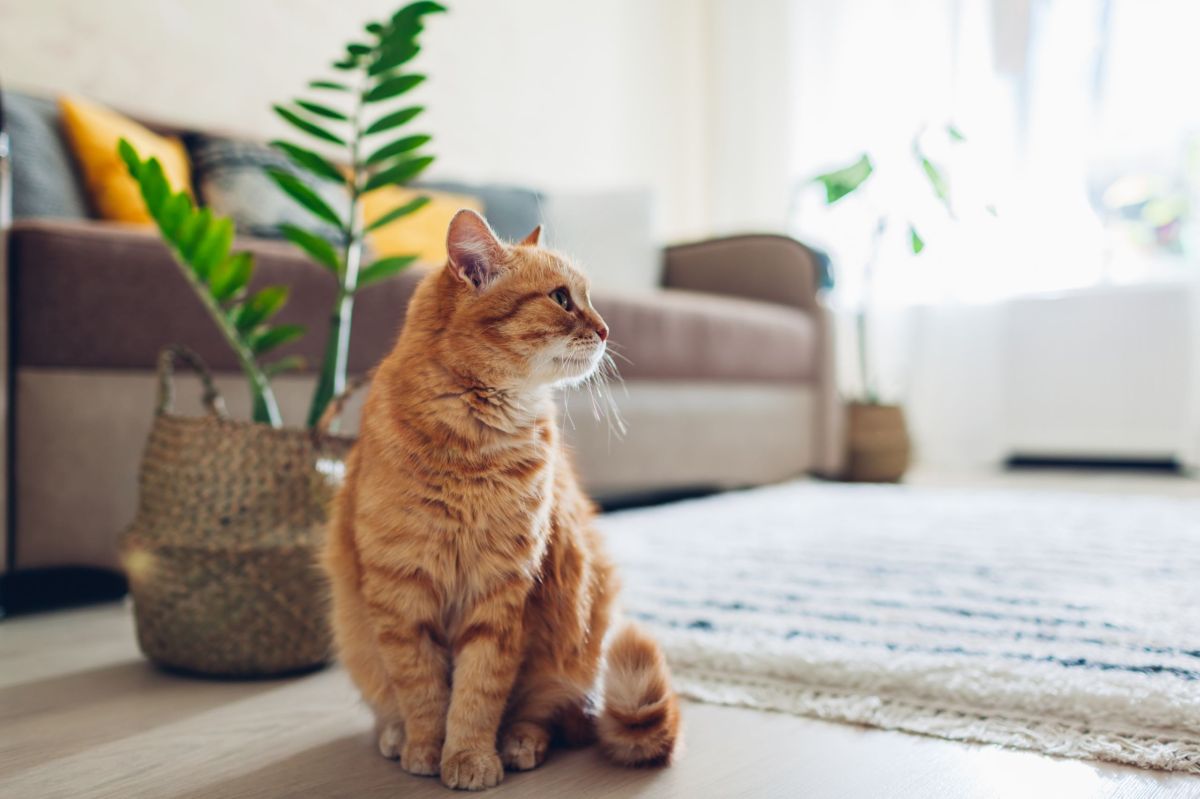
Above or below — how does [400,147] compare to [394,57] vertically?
below

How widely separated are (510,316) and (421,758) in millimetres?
368

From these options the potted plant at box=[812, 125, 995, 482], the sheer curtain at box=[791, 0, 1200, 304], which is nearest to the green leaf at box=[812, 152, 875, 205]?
the potted plant at box=[812, 125, 995, 482]

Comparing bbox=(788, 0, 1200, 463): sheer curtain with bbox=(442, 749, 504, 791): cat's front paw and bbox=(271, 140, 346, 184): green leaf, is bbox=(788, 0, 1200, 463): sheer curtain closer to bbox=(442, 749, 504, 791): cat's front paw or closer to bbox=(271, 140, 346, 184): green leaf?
bbox=(271, 140, 346, 184): green leaf

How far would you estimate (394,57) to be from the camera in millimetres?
1055

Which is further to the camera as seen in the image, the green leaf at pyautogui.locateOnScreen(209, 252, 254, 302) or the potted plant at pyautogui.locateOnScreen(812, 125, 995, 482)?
the potted plant at pyautogui.locateOnScreen(812, 125, 995, 482)

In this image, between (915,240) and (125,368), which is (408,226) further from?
(915,240)

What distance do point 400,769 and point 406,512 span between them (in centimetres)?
22

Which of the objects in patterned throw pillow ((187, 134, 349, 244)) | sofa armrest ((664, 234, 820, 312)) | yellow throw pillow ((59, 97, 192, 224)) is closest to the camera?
yellow throw pillow ((59, 97, 192, 224))

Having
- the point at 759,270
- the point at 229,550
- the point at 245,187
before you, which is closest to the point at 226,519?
the point at 229,550

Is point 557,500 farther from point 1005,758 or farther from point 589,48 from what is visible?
point 589,48

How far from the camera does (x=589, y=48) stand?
378 cm

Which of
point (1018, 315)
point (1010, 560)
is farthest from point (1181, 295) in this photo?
point (1010, 560)

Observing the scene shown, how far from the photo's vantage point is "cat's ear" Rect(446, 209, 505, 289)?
2.39 ft

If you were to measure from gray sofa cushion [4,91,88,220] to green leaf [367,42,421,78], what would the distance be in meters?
1.00
